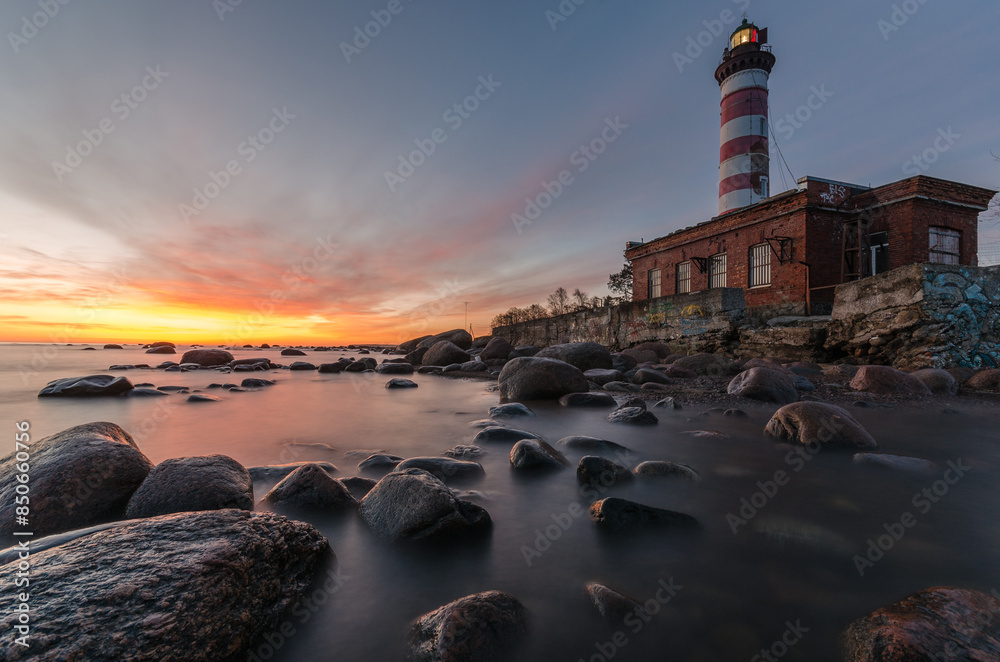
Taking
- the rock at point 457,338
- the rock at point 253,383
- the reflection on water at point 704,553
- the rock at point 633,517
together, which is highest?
the rock at point 457,338

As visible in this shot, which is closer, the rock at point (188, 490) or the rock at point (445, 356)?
the rock at point (188, 490)

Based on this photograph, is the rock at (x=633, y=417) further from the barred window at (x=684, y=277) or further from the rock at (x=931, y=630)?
the barred window at (x=684, y=277)

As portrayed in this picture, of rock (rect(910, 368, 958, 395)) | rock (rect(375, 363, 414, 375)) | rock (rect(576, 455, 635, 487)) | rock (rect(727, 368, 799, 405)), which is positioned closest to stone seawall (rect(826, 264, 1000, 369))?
rock (rect(910, 368, 958, 395))

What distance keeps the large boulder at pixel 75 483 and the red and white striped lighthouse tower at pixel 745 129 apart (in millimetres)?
26381

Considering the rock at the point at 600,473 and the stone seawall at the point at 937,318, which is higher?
the stone seawall at the point at 937,318

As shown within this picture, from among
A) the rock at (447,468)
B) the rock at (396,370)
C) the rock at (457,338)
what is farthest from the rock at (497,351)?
the rock at (447,468)

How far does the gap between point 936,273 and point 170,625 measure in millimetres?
11558

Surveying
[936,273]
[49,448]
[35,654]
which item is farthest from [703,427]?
[936,273]

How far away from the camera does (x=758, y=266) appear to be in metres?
17.5

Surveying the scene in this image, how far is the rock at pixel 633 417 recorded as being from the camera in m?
4.71

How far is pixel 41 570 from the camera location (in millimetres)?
1345

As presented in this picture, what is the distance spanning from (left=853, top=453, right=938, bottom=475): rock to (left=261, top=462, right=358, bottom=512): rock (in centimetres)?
386

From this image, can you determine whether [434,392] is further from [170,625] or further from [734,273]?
[734,273]

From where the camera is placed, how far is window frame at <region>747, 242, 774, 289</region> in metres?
17.0
